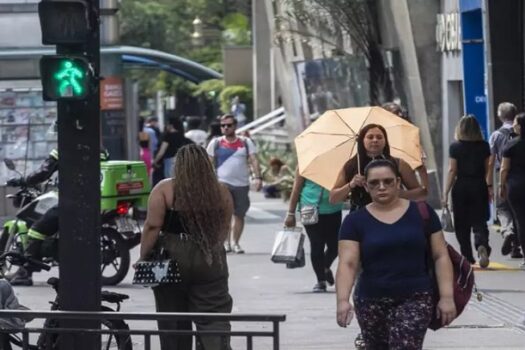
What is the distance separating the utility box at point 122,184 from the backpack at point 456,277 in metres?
7.98

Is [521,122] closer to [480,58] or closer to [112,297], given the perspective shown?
[112,297]

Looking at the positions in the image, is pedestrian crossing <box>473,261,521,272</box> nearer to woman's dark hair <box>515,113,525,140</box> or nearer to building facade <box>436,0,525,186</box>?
woman's dark hair <box>515,113,525,140</box>

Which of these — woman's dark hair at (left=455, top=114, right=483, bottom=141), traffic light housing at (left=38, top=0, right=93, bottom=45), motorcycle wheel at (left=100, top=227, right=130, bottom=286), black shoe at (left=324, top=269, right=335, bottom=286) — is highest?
traffic light housing at (left=38, top=0, right=93, bottom=45)

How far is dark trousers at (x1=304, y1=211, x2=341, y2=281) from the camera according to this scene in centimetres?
1391

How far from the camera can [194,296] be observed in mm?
8633

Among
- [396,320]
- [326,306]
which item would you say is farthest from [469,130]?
[396,320]

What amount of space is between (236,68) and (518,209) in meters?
40.2

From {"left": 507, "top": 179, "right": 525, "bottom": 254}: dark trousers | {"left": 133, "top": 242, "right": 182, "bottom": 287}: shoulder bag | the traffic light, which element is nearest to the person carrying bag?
{"left": 507, "top": 179, "right": 525, "bottom": 254}: dark trousers

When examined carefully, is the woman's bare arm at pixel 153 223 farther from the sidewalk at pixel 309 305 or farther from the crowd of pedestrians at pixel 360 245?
the sidewalk at pixel 309 305

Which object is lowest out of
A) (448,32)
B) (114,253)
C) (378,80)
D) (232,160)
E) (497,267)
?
(497,267)

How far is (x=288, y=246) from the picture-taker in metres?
13.4

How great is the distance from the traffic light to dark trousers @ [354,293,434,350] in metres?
2.48

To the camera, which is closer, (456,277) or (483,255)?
(456,277)

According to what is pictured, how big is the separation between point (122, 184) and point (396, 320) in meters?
8.42
